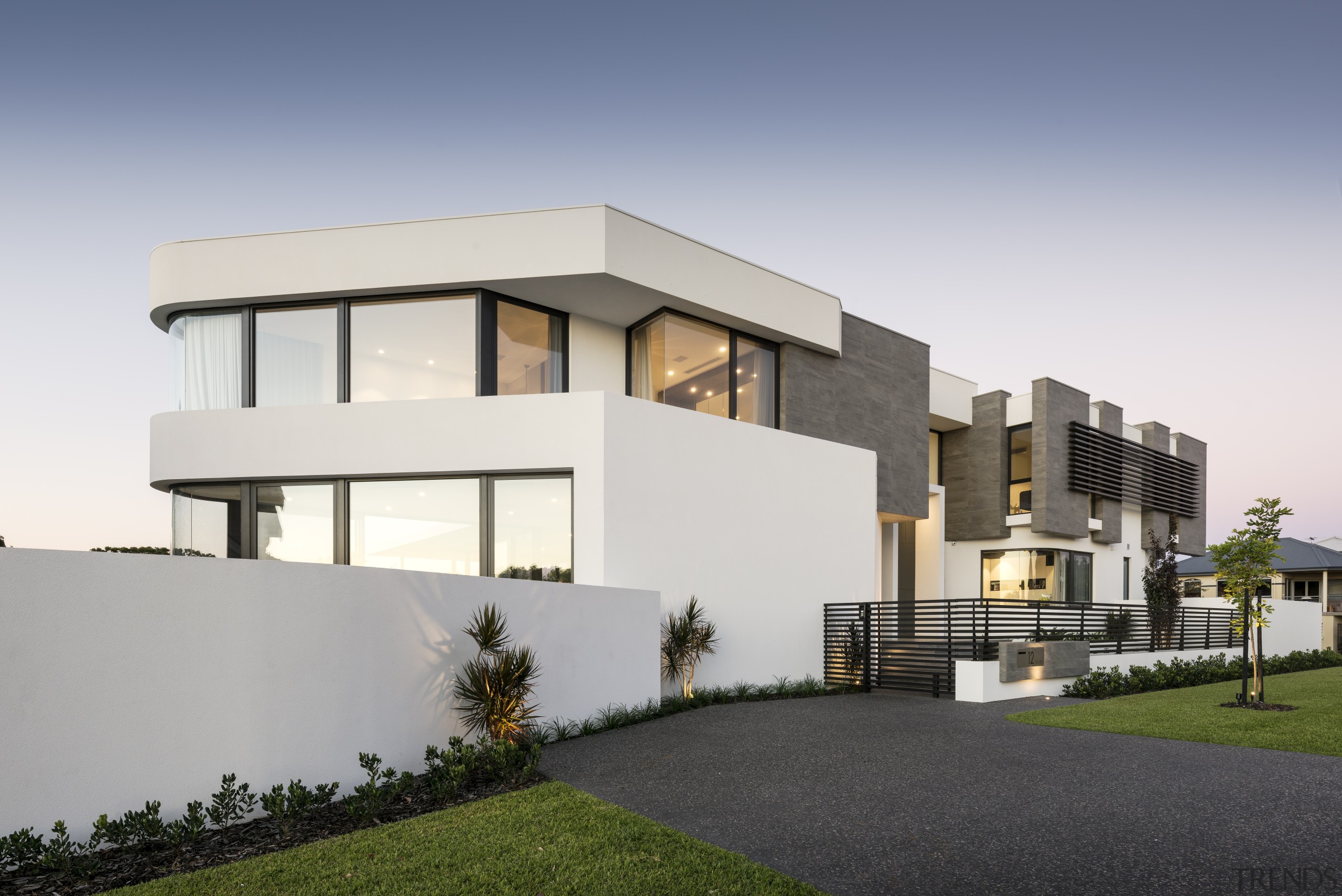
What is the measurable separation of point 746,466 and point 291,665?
29.0ft

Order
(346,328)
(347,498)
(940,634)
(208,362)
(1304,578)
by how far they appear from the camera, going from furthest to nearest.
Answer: (1304,578), (208,362), (346,328), (940,634), (347,498)

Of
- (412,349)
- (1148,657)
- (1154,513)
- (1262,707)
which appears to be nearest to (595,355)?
(412,349)

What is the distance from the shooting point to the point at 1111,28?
13.0 meters

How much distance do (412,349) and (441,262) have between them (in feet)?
4.99

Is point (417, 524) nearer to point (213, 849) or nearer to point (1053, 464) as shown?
point (213, 849)

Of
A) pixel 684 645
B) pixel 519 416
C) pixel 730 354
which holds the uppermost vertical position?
pixel 730 354

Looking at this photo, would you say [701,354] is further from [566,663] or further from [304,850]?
[304,850]

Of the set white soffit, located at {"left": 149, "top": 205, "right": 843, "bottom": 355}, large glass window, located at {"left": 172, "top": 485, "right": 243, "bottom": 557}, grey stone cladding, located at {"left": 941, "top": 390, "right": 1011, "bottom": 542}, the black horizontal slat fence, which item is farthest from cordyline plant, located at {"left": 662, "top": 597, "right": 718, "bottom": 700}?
grey stone cladding, located at {"left": 941, "top": 390, "right": 1011, "bottom": 542}

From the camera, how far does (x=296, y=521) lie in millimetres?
12109

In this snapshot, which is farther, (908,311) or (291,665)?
(908,311)

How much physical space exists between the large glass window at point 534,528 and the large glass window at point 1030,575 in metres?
15.3

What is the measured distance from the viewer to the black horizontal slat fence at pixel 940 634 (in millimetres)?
12234

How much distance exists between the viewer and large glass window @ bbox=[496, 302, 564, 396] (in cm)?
1272

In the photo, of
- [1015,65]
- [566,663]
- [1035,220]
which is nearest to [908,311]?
[1035,220]
